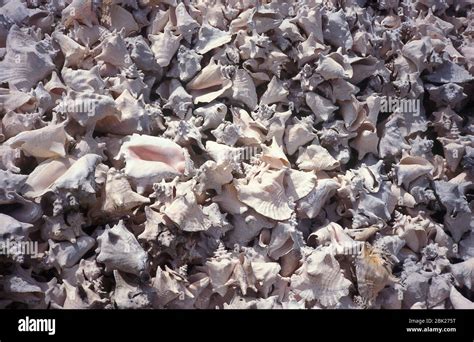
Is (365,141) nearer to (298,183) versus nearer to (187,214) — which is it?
(298,183)

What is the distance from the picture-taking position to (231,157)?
1492 millimetres

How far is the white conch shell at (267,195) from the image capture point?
1.48 meters

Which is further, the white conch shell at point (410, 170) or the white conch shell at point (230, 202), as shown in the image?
the white conch shell at point (410, 170)

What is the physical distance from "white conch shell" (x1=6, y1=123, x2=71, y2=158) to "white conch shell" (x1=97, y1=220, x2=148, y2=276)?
26cm

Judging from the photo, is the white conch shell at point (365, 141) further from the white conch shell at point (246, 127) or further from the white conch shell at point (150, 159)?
the white conch shell at point (150, 159)

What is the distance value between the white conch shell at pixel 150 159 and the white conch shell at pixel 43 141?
0.16 metres

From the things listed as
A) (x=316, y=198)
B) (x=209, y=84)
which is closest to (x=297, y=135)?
(x=316, y=198)

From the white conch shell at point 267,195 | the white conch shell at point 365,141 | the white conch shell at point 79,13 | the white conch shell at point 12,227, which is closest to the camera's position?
the white conch shell at point 12,227

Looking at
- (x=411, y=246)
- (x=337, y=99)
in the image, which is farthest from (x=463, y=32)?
(x=411, y=246)

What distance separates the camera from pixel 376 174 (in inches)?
64.7

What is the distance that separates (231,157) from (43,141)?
0.48 meters

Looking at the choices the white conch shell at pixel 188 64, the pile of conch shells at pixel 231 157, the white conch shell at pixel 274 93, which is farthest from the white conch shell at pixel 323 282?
the white conch shell at pixel 188 64

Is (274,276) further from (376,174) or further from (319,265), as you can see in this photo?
(376,174)

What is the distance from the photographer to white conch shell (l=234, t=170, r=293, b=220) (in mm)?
1478
